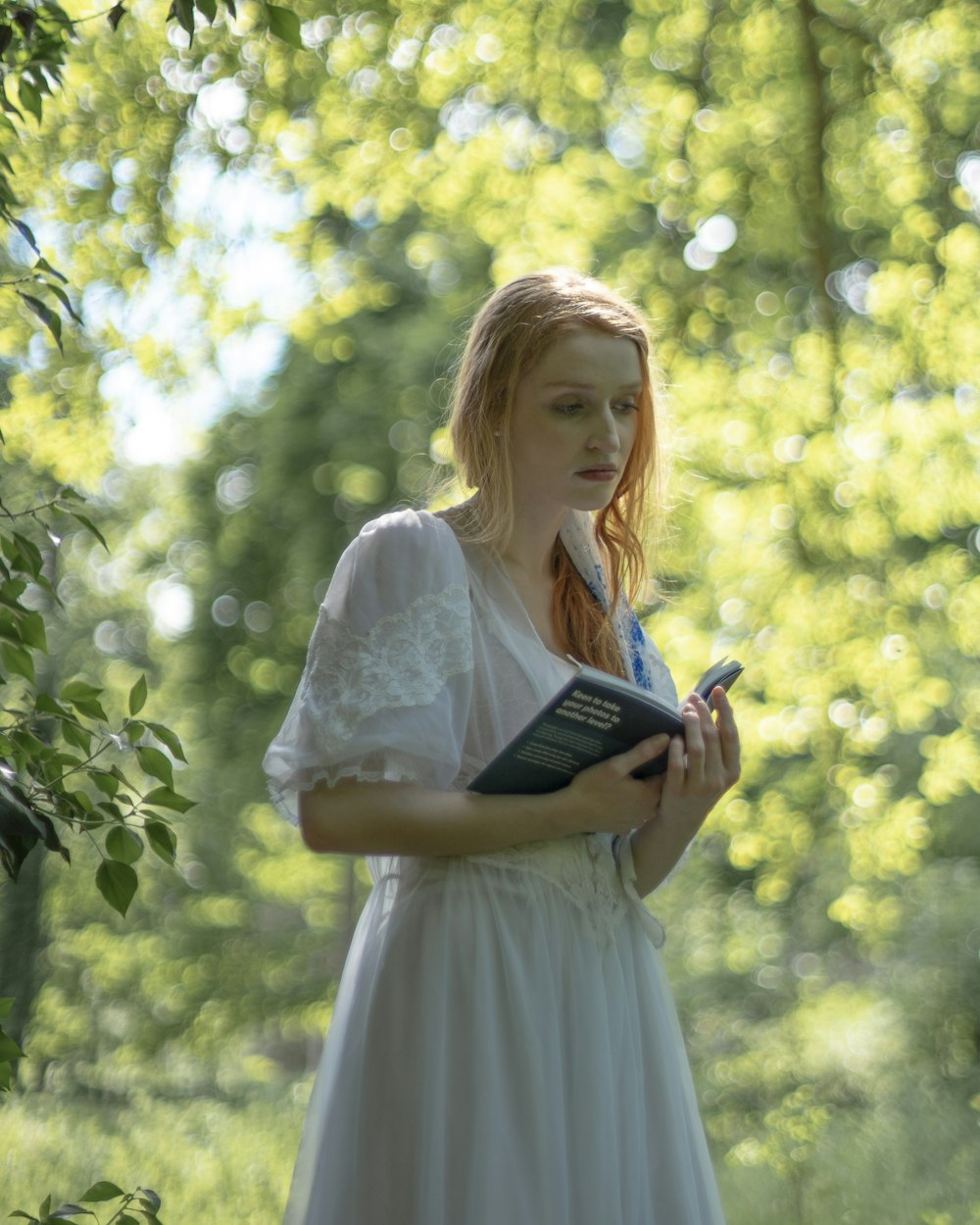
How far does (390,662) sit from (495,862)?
22 centimetres

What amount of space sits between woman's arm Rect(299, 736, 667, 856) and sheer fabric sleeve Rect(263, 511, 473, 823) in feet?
0.07

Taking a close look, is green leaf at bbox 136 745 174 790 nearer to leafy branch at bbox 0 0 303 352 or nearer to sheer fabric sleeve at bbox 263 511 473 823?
sheer fabric sleeve at bbox 263 511 473 823

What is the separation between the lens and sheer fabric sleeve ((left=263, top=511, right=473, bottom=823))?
1.20 m

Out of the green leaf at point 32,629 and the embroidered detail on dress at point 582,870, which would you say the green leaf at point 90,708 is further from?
the embroidered detail on dress at point 582,870

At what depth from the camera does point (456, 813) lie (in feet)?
3.93

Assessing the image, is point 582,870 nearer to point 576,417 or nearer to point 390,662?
point 390,662

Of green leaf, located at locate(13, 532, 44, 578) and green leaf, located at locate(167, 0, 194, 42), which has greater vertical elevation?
green leaf, located at locate(167, 0, 194, 42)

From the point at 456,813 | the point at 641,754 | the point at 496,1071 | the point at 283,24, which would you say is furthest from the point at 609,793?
the point at 283,24

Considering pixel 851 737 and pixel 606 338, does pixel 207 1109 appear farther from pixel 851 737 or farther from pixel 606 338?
pixel 606 338

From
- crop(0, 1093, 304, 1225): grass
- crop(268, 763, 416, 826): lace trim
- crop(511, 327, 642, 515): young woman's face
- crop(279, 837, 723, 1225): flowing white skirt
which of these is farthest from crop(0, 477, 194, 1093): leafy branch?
crop(0, 1093, 304, 1225): grass

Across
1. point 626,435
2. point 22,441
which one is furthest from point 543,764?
point 22,441

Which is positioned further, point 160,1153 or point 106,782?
point 160,1153

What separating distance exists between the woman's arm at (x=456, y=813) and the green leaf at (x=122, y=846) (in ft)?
0.50

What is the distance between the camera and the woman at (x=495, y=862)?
119cm
